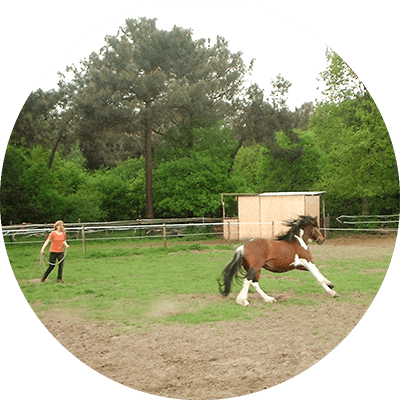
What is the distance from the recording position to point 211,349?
4.02 metres

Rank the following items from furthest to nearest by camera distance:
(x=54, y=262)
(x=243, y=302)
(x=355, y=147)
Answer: (x=355, y=147) < (x=54, y=262) < (x=243, y=302)

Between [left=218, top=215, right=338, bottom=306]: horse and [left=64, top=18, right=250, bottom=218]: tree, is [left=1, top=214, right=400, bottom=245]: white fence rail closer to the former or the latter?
[left=218, top=215, right=338, bottom=306]: horse

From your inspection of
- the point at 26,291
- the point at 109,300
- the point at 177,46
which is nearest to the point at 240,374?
the point at 109,300

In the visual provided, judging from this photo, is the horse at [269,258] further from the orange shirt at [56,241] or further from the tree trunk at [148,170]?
the tree trunk at [148,170]

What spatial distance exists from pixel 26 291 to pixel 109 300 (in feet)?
5.18

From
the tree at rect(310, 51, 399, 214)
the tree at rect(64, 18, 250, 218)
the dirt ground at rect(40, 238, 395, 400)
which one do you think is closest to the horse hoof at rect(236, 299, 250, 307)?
the dirt ground at rect(40, 238, 395, 400)

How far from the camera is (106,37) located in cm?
1259

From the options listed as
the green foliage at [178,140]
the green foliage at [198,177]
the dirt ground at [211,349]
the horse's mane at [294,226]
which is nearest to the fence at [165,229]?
the horse's mane at [294,226]

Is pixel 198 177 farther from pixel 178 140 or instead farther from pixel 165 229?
pixel 165 229

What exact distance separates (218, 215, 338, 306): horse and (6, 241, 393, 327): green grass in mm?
239

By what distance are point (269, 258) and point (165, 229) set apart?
6562mm

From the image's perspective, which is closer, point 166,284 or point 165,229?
point 166,284

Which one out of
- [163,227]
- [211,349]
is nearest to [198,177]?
[163,227]

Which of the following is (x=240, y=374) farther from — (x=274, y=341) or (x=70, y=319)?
(x=70, y=319)
